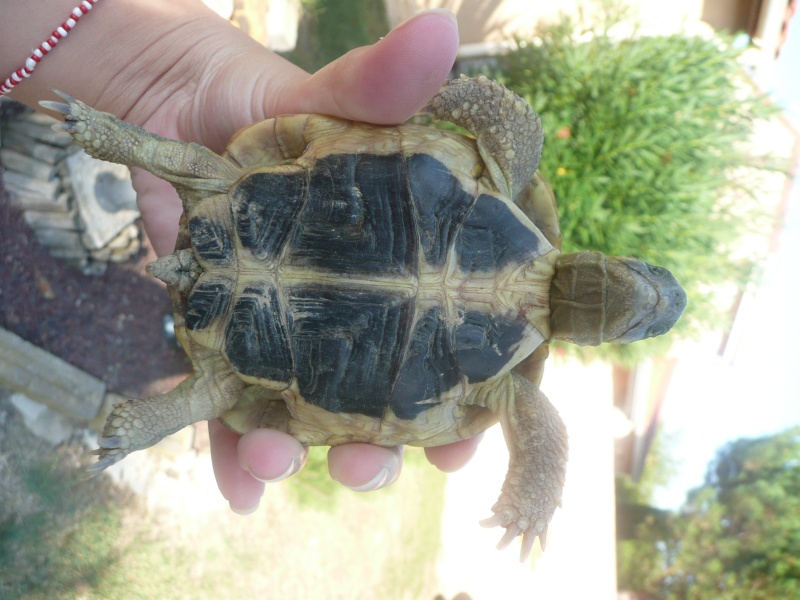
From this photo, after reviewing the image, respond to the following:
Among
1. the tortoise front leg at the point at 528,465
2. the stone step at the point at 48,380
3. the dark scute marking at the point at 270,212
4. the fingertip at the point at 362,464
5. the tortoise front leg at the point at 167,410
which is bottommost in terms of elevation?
the stone step at the point at 48,380

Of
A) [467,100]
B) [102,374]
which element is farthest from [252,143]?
[102,374]

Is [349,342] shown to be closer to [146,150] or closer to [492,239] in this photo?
[492,239]

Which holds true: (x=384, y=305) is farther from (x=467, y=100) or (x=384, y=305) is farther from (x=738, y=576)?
(x=738, y=576)

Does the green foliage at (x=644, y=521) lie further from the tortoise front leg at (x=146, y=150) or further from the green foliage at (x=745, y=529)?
the tortoise front leg at (x=146, y=150)

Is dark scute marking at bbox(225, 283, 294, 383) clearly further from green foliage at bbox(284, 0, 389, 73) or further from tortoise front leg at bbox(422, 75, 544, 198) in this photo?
green foliage at bbox(284, 0, 389, 73)

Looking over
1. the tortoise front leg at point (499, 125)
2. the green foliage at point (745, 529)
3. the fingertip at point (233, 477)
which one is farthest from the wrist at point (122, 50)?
the green foliage at point (745, 529)

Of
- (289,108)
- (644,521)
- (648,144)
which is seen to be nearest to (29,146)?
(289,108)
